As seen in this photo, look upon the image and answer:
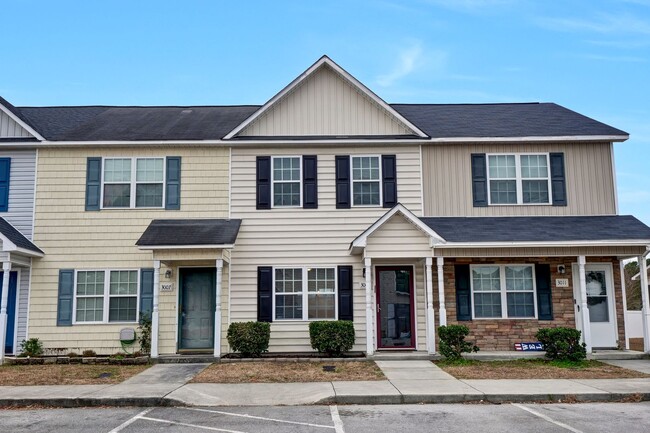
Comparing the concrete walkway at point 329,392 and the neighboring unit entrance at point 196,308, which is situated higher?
the neighboring unit entrance at point 196,308

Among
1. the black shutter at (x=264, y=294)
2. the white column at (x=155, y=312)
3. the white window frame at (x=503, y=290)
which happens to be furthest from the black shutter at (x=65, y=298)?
the white window frame at (x=503, y=290)

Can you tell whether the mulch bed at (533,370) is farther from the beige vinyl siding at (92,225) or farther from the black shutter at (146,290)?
the black shutter at (146,290)

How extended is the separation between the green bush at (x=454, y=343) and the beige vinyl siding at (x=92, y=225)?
622cm

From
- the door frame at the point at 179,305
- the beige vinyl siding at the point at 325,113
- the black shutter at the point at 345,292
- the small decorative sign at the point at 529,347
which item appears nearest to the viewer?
the small decorative sign at the point at 529,347

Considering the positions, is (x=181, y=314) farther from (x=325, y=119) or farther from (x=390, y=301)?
(x=325, y=119)

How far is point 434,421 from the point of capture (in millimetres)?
7656

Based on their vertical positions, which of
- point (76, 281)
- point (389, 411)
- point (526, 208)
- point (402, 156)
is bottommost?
point (389, 411)

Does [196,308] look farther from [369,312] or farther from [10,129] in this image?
[10,129]

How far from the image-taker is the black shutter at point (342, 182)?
14.6 meters

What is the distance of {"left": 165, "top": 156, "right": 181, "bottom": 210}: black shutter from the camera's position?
1455cm

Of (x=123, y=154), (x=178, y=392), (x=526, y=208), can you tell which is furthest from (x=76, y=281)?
(x=526, y=208)

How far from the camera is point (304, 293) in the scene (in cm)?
1430

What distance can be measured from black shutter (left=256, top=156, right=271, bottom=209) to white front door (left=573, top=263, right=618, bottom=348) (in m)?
8.39

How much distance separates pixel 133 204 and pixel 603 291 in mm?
12762
